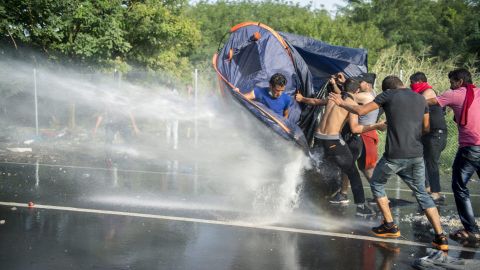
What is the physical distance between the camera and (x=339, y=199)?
773 centimetres

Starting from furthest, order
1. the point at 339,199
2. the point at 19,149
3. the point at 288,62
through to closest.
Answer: the point at 19,149 → the point at 288,62 → the point at 339,199

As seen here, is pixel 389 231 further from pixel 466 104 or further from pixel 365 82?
pixel 365 82

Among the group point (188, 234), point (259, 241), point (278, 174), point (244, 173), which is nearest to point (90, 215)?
point (188, 234)

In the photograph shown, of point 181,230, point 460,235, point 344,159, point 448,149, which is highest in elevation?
point 344,159

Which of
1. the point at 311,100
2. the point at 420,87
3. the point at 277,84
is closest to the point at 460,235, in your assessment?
the point at 420,87

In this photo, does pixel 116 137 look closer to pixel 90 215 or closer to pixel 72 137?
pixel 72 137

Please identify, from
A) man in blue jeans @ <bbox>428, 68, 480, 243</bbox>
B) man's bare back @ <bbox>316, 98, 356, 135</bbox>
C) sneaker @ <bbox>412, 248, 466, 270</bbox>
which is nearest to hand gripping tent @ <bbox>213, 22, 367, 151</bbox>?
man's bare back @ <bbox>316, 98, 356, 135</bbox>

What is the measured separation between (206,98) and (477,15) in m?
21.6

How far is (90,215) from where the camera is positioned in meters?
6.57

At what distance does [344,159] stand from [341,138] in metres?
0.28

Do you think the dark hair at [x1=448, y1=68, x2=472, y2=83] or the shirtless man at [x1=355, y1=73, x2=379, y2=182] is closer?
the dark hair at [x1=448, y1=68, x2=472, y2=83]

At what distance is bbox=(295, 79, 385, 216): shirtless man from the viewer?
7094 mm

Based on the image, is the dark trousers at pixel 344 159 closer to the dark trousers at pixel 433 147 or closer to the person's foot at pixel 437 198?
the dark trousers at pixel 433 147

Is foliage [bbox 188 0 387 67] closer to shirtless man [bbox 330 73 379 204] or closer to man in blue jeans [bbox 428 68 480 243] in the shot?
shirtless man [bbox 330 73 379 204]
